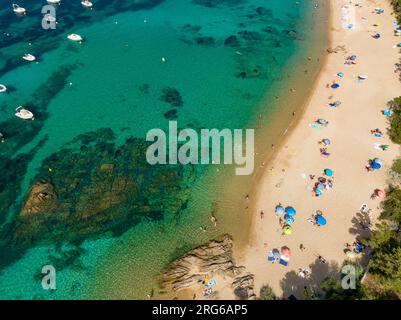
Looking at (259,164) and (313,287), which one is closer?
(313,287)

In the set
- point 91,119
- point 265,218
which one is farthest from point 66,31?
point 265,218

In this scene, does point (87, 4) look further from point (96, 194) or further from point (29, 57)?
point (96, 194)

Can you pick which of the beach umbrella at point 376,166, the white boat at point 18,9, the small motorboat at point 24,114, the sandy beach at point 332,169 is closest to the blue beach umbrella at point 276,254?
the sandy beach at point 332,169

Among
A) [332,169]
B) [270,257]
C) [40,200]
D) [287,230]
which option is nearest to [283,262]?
[270,257]

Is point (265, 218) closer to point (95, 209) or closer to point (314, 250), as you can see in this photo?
point (314, 250)
